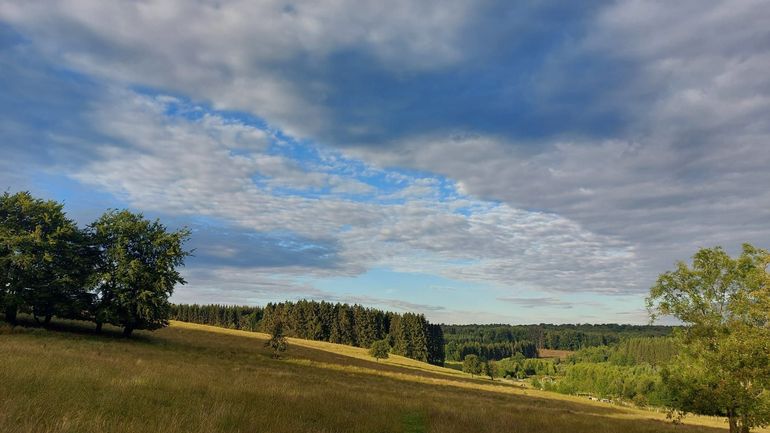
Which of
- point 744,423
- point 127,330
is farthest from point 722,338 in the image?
point 127,330

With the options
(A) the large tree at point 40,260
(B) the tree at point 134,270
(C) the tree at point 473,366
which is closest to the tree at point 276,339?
(B) the tree at point 134,270

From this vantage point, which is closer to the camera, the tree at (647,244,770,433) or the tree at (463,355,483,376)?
the tree at (647,244,770,433)

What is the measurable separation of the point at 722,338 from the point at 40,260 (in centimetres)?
4972

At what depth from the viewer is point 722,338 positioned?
19516 millimetres

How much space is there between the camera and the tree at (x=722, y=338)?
18500 millimetres

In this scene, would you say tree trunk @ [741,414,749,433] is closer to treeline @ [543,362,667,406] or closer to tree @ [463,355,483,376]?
tree @ [463,355,483,376]

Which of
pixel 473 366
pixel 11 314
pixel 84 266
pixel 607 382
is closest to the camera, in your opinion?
pixel 11 314

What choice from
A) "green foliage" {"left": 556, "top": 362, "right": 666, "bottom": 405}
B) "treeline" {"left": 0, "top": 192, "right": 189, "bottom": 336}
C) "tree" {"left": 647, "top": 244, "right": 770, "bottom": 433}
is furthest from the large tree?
"green foliage" {"left": 556, "top": 362, "right": 666, "bottom": 405}

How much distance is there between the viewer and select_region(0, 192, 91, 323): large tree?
117 feet

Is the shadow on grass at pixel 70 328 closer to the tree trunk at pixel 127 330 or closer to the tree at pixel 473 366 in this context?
the tree trunk at pixel 127 330

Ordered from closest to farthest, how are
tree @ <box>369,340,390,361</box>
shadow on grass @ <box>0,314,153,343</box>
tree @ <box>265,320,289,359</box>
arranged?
shadow on grass @ <box>0,314,153,343</box>
tree @ <box>265,320,289,359</box>
tree @ <box>369,340,390,361</box>

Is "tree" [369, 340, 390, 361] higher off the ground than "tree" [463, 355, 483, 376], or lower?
higher

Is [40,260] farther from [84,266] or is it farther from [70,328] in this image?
[70,328]

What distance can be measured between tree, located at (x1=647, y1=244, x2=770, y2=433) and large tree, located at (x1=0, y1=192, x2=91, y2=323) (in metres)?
46.1
